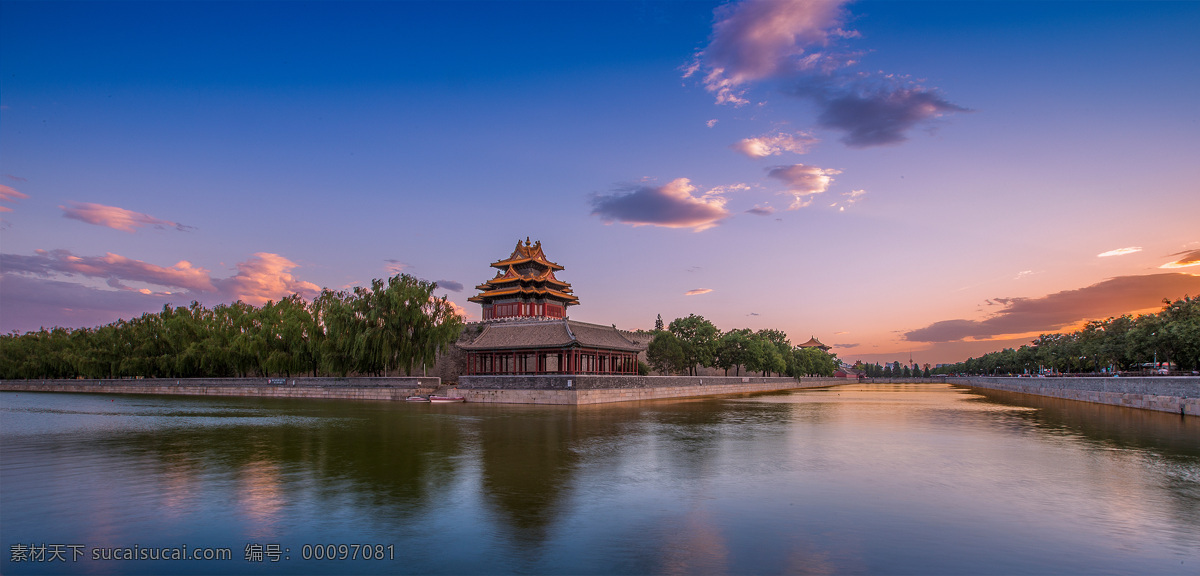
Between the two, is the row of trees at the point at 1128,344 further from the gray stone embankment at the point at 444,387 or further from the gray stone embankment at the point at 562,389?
Answer: the gray stone embankment at the point at 562,389

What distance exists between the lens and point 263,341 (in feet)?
163

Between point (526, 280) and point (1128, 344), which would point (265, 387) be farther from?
point (1128, 344)

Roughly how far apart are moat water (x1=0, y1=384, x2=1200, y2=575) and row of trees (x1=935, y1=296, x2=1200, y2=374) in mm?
41977

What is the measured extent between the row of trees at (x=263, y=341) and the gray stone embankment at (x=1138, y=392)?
41.5 metres

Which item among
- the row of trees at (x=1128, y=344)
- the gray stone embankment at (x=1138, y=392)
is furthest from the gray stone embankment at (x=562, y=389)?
the row of trees at (x=1128, y=344)

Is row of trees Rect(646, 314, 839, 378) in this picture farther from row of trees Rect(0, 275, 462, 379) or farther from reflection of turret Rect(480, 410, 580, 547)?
reflection of turret Rect(480, 410, 580, 547)

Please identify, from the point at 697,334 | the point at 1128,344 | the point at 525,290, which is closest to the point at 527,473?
the point at 525,290

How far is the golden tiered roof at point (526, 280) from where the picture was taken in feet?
199

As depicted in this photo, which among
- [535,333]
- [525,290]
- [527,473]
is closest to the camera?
[527,473]

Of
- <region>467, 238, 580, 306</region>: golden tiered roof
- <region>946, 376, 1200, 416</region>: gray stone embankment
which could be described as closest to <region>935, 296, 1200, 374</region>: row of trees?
<region>946, 376, 1200, 416</region>: gray stone embankment

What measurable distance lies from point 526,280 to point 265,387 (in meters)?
23.7

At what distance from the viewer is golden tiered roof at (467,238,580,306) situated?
60.6 m

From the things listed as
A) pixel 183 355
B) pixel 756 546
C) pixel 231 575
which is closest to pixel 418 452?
pixel 231 575

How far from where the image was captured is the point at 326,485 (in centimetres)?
1109
